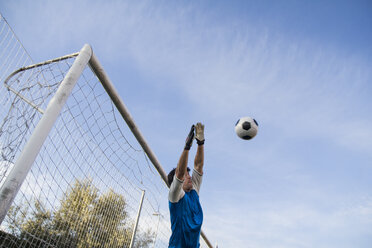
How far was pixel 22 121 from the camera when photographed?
394 centimetres

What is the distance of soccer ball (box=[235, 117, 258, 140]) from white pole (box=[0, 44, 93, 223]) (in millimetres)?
2628

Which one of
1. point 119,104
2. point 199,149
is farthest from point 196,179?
point 119,104

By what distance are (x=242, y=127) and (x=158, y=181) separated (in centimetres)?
234

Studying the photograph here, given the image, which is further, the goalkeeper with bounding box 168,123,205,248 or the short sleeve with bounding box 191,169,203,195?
the short sleeve with bounding box 191,169,203,195

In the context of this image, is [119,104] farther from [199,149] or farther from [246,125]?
[246,125]

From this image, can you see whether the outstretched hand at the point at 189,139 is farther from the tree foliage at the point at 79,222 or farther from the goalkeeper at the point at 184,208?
the tree foliage at the point at 79,222

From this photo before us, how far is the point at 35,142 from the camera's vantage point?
2.42 metres

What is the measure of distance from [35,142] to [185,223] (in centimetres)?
188

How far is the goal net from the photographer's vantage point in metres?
3.49

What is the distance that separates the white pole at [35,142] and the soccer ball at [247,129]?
2.63 m

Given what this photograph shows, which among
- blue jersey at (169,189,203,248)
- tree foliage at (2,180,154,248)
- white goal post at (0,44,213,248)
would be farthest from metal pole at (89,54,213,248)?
blue jersey at (169,189,203,248)

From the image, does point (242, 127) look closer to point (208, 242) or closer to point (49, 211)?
point (49, 211)

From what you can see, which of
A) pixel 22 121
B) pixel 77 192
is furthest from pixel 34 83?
pixel 77 192

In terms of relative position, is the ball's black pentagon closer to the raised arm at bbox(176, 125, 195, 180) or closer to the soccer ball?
the soccer ball
